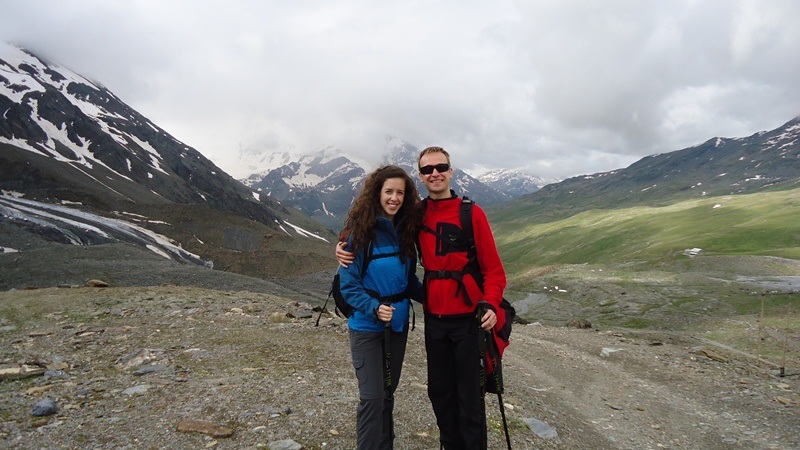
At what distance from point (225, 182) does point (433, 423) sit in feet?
666

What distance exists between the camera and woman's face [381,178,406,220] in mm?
5523

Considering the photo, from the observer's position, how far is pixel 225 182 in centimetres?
19225

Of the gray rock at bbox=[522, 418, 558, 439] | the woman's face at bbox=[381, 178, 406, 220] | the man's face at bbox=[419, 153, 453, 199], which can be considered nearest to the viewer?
the woman's face at bbox=[381, 178, 406, 220]

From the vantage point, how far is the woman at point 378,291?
5207 millimetres

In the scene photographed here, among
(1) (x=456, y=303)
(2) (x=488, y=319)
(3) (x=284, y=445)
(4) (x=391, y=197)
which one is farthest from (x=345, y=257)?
(3) (x=284, y=445)

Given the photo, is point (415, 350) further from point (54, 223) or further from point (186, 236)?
point (186, 236)

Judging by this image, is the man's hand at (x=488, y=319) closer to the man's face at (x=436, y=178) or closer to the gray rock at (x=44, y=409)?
the man's face at (x=436, y=178)

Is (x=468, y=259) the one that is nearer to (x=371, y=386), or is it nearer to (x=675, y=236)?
(x=371, y=386)

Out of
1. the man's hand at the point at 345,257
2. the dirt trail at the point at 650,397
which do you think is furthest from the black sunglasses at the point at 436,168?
the dirt trail at the point at 650,397

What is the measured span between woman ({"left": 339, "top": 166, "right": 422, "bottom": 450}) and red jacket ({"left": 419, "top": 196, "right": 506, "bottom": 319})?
25cm

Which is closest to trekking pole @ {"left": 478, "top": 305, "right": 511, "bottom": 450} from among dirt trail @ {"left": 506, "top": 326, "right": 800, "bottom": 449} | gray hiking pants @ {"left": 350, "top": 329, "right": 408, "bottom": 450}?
gray hiking pants @ {"left": 350, "top": 329, "right": 408, "bottom": 450}

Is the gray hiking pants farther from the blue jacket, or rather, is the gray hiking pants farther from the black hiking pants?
the black hiking pants

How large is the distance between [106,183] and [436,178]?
124991mm

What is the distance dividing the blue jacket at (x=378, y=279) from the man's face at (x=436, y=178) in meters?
0.85
